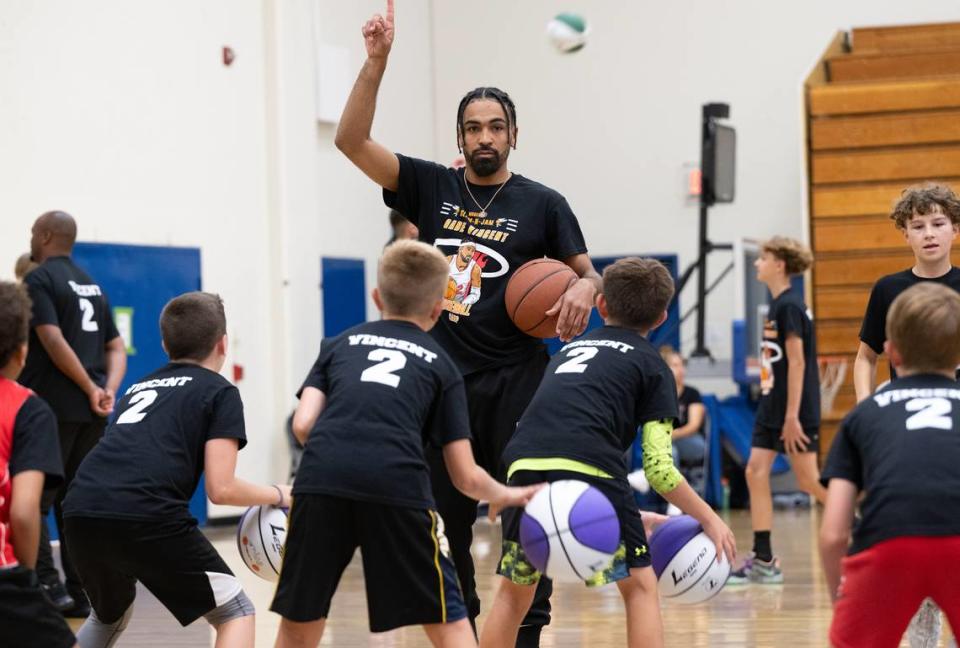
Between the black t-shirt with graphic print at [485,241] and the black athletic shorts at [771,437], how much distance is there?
3.41 metres

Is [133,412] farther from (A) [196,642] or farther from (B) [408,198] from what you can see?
(A) [196,642]

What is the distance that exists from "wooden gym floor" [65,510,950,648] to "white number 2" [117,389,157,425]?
78.1 inches

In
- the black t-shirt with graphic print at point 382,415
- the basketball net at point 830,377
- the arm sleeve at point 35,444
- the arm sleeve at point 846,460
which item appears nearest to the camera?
the arm sleeve at point 846,460

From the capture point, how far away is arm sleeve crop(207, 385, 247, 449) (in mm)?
4012

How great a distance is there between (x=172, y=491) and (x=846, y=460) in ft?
6.38

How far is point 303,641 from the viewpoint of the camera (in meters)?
3.62

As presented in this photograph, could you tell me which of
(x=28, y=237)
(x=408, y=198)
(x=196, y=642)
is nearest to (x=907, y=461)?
(x=408, y=198)

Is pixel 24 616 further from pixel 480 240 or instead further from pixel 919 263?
pixel 919 263

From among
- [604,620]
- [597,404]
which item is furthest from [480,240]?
[604,620]

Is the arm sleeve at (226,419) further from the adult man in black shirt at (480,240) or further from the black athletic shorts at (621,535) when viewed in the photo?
the black athletic shorts at (621,535)

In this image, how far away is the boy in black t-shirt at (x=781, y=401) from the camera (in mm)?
7477

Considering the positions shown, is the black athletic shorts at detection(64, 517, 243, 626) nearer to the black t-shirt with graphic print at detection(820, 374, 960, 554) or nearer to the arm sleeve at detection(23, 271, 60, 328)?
the black t-shirt with graphic print at detection(820, 374, 960, 554)

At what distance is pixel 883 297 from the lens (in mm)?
4695

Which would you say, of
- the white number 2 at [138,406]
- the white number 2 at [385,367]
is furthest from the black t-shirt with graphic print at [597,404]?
the white number 2 at [138,406]
